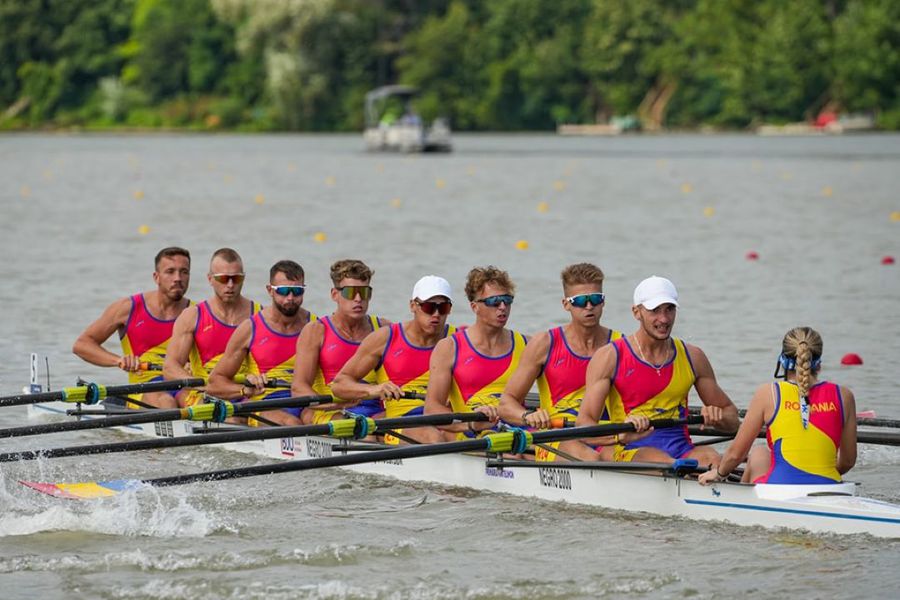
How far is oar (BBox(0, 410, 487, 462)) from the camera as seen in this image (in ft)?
27.2

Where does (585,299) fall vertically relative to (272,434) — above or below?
above

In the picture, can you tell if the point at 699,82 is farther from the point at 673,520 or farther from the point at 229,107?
the point at 673,520

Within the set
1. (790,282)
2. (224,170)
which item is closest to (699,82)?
(224,170)

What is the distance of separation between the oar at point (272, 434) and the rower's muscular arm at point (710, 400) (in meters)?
1.23

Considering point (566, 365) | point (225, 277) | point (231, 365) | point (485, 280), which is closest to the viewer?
point (566, 365)

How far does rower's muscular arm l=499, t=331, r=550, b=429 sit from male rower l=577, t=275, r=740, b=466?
406mm

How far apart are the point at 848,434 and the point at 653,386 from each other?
113cm

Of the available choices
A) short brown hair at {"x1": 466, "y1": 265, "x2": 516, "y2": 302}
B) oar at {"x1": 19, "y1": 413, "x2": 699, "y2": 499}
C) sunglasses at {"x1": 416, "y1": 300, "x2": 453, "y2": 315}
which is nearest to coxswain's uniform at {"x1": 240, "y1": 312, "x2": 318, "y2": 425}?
sunglasses at {"x1": 416, "y1": 300, "x2": 453, "y2": 315}

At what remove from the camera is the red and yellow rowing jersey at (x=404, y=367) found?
973cm

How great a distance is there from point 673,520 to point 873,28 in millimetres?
57303

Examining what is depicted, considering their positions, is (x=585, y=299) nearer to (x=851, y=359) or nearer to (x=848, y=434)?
(x=848, y=434)

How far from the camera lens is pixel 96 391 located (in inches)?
403

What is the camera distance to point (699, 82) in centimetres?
7119

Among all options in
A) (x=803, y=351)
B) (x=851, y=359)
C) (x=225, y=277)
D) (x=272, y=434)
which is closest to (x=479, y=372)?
(x=272, y=434)
